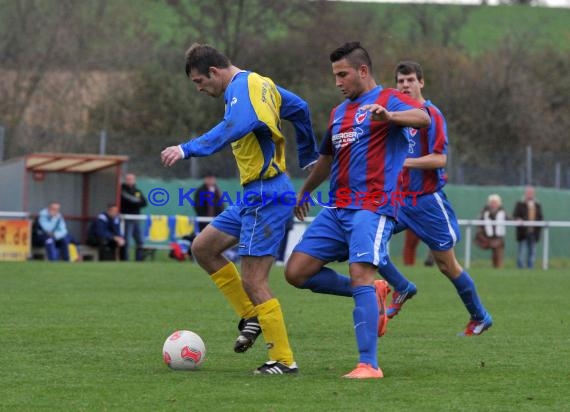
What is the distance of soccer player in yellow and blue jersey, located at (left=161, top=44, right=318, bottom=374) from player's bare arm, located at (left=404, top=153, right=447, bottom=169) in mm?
1748

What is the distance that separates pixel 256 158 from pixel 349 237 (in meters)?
0.72

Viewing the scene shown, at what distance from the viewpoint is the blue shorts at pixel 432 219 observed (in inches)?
379

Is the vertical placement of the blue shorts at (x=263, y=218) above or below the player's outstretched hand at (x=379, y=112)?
below

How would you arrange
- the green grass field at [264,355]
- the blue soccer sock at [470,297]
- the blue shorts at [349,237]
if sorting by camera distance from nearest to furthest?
the green grass field at [264,355]
the blue shorts at [349,237]
the blue soccer sock at [470,297]

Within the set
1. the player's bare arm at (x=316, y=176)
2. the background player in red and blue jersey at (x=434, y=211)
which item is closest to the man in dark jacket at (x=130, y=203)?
the background player in red and blue jersey at (x=434, y=211)

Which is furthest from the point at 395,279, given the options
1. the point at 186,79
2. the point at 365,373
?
the point at 186,79

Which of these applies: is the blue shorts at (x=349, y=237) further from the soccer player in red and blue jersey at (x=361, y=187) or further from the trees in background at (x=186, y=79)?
the trees in background at (x=186, y=79)

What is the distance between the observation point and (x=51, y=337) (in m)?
9.06

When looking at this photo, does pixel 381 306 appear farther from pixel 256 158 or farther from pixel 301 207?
pixel 256 158

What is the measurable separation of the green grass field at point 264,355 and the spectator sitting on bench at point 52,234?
6.77 m

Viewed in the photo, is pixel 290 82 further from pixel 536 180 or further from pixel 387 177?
pixel 387 177

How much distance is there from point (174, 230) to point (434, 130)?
14156 millimetres

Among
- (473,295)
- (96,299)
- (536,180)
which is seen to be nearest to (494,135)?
(536,180)

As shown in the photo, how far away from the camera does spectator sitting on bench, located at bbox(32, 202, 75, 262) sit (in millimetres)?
21438
